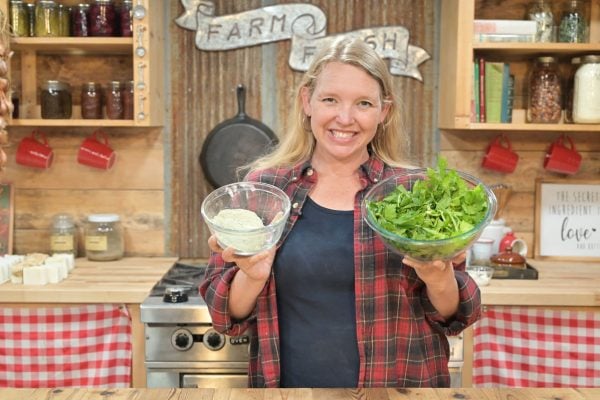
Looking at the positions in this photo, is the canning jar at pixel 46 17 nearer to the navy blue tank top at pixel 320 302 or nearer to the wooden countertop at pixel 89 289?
the wooden countertop at pixel 89 289

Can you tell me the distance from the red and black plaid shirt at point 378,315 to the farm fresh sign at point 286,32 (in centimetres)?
134

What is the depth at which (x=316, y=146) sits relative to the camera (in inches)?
68.9

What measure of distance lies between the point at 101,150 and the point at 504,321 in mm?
1677

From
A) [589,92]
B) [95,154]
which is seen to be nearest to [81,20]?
[95,154]

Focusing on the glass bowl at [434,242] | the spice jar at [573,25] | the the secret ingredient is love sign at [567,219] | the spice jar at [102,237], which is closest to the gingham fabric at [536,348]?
the the secret ingredient is love sign at [567,219]

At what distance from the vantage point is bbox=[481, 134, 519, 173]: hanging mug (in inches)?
114

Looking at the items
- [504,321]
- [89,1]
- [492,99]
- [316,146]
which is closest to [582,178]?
[492,99]

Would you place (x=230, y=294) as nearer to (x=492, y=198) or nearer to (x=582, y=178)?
(x=492, y=198)

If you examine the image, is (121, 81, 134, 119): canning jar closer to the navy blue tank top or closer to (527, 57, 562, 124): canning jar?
the navy blue tank top

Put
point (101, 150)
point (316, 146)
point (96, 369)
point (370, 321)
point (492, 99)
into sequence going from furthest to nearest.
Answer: point (101, 150) → point (492, 99) → point (96, 369) → point (316, 146) → point (370, 321)

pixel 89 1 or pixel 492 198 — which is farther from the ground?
pixel 89 1

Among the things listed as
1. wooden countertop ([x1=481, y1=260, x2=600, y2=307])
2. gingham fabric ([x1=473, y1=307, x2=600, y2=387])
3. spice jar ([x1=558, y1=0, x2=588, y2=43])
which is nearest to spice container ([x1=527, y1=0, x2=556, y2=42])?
spice jar ([x1=558, y1=0, x2=588, y2=43])

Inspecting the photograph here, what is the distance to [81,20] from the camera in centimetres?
270

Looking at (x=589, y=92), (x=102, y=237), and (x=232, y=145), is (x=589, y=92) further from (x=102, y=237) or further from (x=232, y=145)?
(x=102, y=237)
